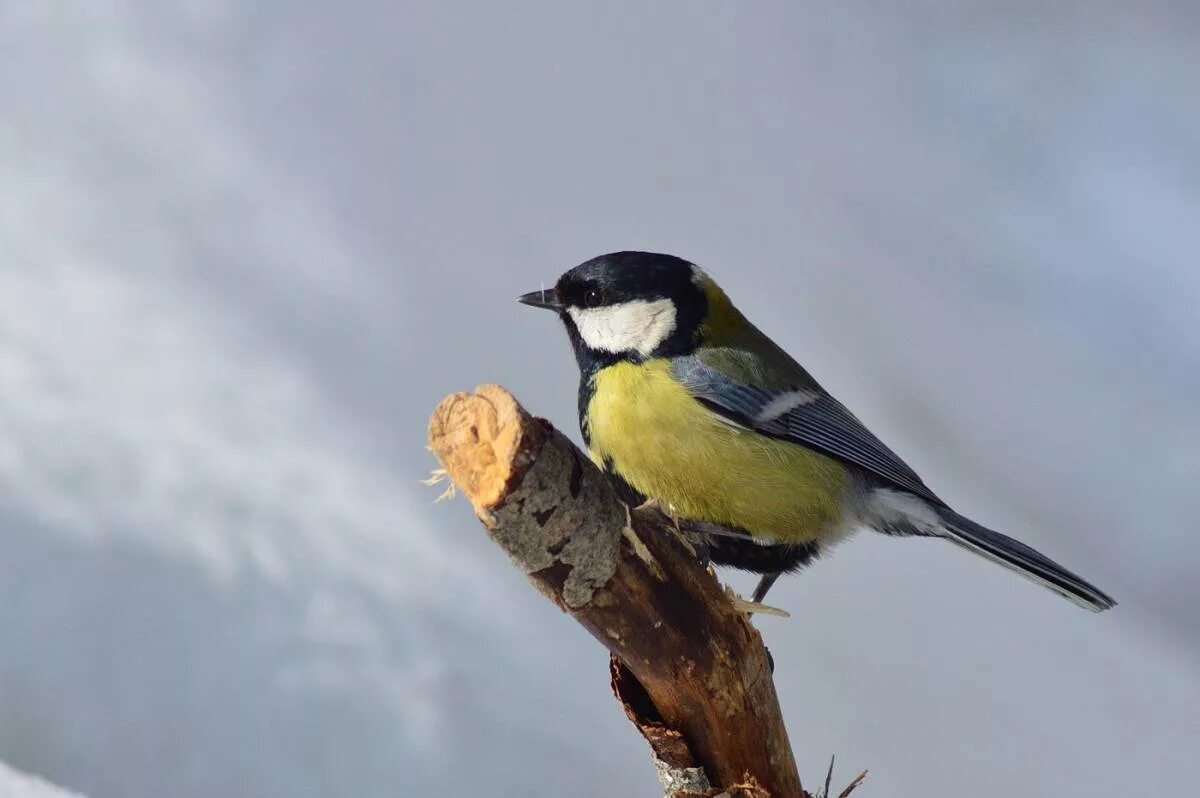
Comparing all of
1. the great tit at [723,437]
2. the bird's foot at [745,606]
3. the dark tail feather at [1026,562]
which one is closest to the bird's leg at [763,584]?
the great tit at [723,437]

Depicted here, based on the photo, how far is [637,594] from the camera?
0.96m

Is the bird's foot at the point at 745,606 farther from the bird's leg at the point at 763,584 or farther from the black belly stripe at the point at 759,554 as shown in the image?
the bird's leg at the point at 763,584

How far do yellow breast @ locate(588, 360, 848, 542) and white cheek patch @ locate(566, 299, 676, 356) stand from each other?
31 millimetres

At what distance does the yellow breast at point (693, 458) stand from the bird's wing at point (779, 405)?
0.02 m

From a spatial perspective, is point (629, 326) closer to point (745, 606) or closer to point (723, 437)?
point (723, 437)

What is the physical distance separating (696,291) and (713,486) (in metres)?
0.29

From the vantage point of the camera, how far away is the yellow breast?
1.21 meters

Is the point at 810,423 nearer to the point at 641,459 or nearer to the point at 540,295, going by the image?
the point at 641,459

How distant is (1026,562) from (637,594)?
58 cm

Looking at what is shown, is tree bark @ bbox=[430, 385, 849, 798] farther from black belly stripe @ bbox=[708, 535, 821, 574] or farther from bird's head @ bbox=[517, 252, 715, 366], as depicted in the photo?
bird's head @ bbox=[517, 252, 715, 366]

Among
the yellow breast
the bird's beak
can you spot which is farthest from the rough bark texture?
the bird's beak

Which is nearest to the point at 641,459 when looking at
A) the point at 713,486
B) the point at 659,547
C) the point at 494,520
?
the point at 713,486

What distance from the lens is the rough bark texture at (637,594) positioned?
0.89m

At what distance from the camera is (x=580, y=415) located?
131 cm
